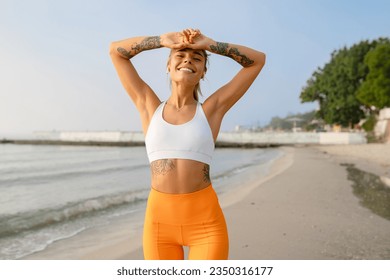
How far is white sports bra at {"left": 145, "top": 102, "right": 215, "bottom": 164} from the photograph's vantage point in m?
2.28

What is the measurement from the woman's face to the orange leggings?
700 mm

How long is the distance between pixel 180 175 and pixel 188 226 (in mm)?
312

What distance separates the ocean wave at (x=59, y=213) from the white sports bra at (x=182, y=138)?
21.7ft

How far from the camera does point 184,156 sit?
231cm

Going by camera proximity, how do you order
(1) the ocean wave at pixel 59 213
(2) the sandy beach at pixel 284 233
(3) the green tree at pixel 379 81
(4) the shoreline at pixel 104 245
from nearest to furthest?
1. (2) the sandy beach at pixel 284 233
2. (4) the shoreline at pixel 104 245
3. (1) the ocean wave at pixel 59 213
4. (3) the green tree at pixel 379 81

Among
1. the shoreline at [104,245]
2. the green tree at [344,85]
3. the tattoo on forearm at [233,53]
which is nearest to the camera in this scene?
the tattoo on forearm at [233,53]

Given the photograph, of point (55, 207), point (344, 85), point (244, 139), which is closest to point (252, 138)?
point (244, 139)

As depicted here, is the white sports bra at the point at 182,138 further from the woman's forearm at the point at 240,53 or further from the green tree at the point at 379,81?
the green tree at the point at 379,81

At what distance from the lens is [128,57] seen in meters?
2.57

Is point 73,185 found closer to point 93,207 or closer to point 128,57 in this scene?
point 93,207

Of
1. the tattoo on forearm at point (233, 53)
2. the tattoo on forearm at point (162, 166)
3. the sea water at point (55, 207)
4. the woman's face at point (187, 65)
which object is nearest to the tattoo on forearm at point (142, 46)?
the woman's face at point (187, 65)

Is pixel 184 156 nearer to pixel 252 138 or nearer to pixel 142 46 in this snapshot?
pixel 142 46

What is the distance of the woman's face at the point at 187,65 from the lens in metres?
2.32
